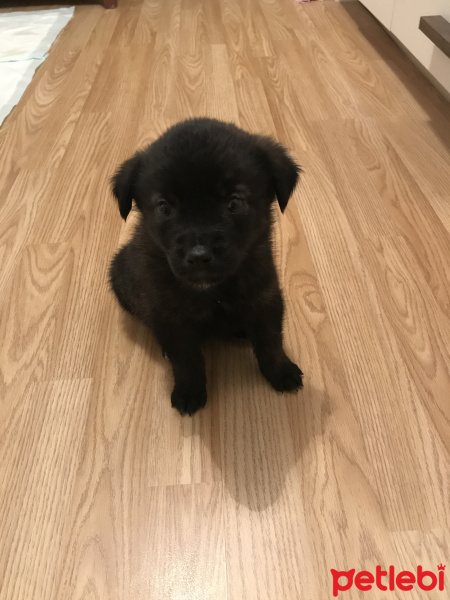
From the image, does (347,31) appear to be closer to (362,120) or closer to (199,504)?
(362,120)

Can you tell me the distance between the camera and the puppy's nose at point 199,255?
0.97 metres

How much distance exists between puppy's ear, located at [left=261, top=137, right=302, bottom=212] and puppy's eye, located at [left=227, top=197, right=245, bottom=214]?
0.38 ft

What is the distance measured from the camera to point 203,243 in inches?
38.8

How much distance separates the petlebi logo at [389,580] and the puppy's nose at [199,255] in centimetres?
61

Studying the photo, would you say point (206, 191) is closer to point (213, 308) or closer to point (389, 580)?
point (213, 308)

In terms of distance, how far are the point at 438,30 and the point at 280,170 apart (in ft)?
4.90

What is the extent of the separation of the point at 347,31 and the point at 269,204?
107 inches

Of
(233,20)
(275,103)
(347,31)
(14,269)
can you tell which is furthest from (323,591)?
(233,20)

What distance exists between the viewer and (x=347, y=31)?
3318mm

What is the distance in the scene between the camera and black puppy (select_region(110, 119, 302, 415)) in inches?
39.1

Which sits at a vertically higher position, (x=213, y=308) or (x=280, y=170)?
(x=280, y=170)

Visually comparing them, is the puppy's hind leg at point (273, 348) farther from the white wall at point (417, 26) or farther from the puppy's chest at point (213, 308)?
the white wall at point (417, 26)

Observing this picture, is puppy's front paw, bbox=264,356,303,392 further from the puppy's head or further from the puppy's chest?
the puppy's head

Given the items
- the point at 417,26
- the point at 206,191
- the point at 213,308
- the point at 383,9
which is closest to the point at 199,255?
the point at 206,191
